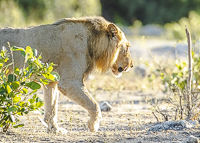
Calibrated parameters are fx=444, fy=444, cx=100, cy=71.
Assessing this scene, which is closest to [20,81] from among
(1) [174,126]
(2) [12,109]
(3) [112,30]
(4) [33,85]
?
(4) [33,85]

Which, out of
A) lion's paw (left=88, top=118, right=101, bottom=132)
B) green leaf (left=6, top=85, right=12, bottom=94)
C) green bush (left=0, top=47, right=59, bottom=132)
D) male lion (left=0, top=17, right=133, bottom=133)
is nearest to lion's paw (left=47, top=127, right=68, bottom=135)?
male lion (left=0, top=17, right=133, bottom=133)

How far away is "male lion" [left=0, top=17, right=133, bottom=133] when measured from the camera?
16.9ft

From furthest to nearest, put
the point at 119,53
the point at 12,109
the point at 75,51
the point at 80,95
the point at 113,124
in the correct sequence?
the point at 113,124, the point at 119,53, the point at 75,51, the point at 80,95, the point at 12,109

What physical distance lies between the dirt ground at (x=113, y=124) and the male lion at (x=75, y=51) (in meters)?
0.35

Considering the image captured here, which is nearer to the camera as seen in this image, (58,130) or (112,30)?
(58,130)

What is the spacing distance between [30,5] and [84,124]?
19.1 metres

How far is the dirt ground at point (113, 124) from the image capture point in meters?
4.71

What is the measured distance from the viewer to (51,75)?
448 centimetres

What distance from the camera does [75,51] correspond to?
527 cm

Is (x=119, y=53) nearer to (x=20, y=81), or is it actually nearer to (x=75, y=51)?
(x=75, y=51)

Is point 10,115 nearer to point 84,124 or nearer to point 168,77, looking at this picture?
point 84,124

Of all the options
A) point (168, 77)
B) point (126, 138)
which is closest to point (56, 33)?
point (126, 138)

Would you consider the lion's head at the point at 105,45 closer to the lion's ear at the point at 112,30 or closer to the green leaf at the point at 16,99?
the lion's ear at the point at 112,30

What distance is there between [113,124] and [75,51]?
138 cm
